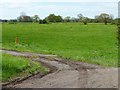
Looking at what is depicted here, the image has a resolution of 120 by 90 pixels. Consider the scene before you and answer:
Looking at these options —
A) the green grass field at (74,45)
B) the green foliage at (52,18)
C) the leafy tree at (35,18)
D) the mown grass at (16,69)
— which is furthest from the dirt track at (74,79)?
the leafy tree at (35,18)

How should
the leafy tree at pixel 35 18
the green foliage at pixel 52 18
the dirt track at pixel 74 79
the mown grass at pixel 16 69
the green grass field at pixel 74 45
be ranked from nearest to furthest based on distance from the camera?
the dirt track at pixel 74 79 < the mown grass at pixel 16 69 < the green grass field at pixel 74 45 < the green foliage at pixel 52 18 < the leafy tree at pixel 35 18

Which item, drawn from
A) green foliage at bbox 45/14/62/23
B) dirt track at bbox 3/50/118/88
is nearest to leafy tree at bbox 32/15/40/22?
green foliage at bbox 45/14/62/23

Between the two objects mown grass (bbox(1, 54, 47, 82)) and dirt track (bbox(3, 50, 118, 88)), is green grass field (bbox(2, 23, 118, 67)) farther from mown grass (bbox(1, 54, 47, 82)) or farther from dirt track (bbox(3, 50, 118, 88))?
mown grass (bbox(1, 54, 47, 82))

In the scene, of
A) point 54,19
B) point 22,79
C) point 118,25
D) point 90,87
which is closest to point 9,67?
point 22,79

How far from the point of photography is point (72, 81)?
15.2 meters

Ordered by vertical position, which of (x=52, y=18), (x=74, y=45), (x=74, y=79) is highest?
(x=52, y=18)

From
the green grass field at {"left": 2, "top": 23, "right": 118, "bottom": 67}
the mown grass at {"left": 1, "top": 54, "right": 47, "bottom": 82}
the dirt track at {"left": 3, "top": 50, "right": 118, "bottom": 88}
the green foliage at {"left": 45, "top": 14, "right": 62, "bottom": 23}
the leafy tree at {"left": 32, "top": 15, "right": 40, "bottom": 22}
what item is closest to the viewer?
the dirt track at {"left": 3, "top": 50, "right": 118, "bottom": 88}

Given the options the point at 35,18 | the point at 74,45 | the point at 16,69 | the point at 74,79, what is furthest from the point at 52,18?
the point at 74,79

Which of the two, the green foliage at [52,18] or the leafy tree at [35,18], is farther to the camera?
the leafy tree at [35,18]

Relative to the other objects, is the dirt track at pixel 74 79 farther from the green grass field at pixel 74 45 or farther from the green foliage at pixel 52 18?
the green foliage at pixel 52 18

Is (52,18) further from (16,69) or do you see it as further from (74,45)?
(16,69)

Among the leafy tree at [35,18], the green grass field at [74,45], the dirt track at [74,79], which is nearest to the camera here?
the dirt track at [74,79]

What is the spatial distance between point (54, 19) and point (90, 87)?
429ft

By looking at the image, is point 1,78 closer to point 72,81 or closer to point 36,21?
point 72,81
